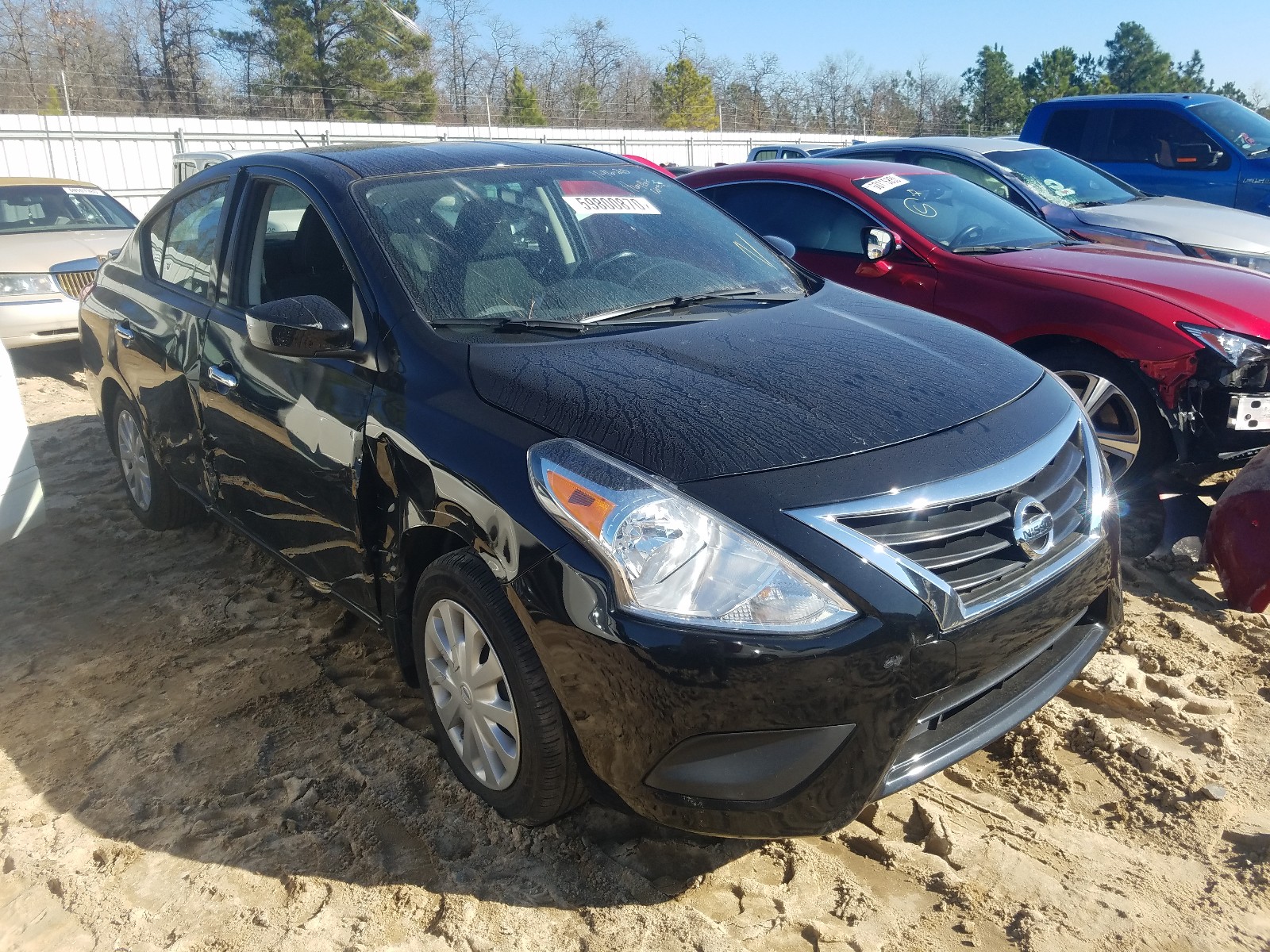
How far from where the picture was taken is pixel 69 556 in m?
4.59

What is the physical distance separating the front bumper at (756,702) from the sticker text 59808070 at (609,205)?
1.66 m

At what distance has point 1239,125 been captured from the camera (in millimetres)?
9820

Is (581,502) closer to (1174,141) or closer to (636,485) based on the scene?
(636,485)

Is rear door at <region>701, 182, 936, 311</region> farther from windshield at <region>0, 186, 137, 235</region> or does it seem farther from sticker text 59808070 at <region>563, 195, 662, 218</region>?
windshield at <region>0, 186, 137, 235</region>

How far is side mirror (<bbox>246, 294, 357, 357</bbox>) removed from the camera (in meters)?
2.76

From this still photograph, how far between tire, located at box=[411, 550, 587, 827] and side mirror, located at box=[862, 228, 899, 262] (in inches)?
131

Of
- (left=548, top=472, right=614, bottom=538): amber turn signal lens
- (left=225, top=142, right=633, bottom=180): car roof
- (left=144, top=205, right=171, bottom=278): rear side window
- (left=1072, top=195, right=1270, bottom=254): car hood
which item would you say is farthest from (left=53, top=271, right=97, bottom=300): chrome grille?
(left=1072, top=195, right=1270, bottom=254): car hood

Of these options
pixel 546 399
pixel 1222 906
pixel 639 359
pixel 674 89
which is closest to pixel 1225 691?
pixel 1222 906

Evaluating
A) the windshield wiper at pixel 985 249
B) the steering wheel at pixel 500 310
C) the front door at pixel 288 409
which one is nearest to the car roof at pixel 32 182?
the front door at pixel 288 409

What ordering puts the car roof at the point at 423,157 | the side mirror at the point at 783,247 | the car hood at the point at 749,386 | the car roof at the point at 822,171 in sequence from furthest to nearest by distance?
1. the car roof at the point at 822,171
2. the side mirror at the point at 783,247
3. the car roof at the point at 423,157
4. the car hood at the point at 749,386

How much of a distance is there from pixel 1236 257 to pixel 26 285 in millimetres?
8934

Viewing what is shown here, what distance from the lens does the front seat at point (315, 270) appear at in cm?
301

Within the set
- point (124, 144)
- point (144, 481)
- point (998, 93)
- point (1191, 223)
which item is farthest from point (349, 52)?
point (144, 481)

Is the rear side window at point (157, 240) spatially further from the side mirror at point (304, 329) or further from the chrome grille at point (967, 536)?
the chrome grille at point (967, 536)
